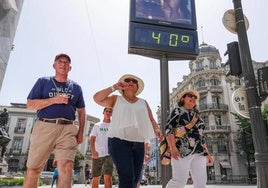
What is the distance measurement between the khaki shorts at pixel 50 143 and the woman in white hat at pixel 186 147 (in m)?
1.21

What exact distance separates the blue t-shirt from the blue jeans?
63 centimetres

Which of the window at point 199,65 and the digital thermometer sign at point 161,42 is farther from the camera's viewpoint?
the window at point 199,65

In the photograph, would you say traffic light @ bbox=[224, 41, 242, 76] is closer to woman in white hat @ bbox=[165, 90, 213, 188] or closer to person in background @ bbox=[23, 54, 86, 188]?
woman in white hat @ bbox=[165, 90, 213, 188]

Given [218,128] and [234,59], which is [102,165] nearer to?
[234,59]

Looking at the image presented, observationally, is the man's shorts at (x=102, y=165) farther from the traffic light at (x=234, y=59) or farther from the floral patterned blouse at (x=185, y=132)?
the traffic light at (x=234, y=59)

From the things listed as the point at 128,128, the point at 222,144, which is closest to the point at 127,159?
the point at 128,128

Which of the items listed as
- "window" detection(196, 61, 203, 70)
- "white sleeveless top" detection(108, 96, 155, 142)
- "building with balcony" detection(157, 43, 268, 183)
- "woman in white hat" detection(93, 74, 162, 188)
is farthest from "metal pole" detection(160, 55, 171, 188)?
"window" detection(196, 61, 203, 70)

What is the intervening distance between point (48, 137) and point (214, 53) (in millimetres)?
41151

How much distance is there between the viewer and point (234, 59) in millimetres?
4168

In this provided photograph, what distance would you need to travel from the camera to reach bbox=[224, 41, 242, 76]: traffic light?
4.10m

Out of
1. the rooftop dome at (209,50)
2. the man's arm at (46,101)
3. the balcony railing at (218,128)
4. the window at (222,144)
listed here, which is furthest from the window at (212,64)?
A: the man's arm at (46,101)

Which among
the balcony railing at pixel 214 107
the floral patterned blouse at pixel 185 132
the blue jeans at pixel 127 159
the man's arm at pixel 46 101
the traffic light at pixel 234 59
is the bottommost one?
the blue jeans at pixel 127 159

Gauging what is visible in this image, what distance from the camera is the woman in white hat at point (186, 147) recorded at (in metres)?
2.94

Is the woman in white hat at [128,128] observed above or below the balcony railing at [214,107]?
below
